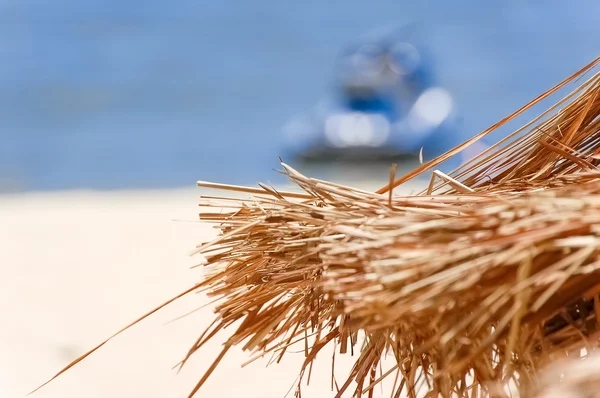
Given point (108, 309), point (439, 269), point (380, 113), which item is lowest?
point (439, 269)

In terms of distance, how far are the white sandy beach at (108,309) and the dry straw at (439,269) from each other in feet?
0.66

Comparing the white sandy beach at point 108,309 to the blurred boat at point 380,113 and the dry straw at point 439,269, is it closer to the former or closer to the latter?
the dry straw at point 439,269

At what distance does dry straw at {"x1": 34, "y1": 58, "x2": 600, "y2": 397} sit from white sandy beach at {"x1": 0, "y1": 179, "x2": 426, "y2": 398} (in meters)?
0.20

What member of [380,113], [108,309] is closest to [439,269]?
[108,309]

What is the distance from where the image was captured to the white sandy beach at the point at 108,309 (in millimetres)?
1513

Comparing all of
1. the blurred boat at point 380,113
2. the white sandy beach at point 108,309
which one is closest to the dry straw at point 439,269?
the white sandy beach at point 108,309

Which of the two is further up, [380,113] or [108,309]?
[380,113]

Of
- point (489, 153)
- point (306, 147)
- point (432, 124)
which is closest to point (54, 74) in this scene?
point (306, 147)

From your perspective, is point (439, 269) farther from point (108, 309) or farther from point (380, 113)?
point (380, 113)

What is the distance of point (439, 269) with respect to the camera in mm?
424

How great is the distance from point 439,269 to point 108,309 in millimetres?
1892

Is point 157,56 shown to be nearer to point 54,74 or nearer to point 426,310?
point 54,74

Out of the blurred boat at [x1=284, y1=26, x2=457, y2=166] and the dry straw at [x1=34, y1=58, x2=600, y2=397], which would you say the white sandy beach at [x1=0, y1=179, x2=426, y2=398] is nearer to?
the dry straw at [x1=34, y1=58, x2=600, y2=397]

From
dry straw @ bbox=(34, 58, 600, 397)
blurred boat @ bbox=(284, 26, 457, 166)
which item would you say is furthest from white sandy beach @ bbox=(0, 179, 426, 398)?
blurred boat @ bbox=(284, 26, 457, 166)
